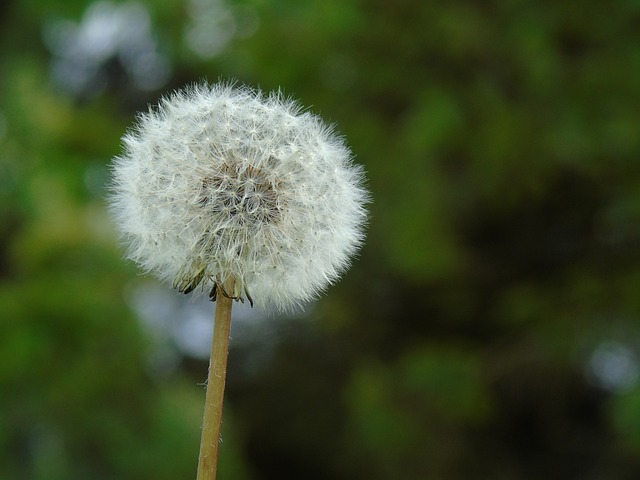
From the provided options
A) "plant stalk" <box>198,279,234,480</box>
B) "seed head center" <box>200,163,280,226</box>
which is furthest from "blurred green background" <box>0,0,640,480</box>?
"plant stalk" <box>198,279,234,480</box>

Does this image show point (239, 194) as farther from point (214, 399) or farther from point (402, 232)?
point (402, 232)

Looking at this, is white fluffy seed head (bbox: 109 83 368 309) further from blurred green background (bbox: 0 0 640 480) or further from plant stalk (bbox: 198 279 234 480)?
blurred green background (bbox: 0 0 640 480)

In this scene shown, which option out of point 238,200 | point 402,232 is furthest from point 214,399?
point 402,232

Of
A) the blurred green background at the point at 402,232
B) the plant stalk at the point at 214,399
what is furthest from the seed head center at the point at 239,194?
the blurred green background at the point at 402,232

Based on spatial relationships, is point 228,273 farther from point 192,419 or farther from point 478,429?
point 478,429

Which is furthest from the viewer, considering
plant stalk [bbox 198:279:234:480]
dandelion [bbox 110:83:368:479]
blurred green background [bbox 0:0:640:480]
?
blurred green background [bbox 0:0:640:480]

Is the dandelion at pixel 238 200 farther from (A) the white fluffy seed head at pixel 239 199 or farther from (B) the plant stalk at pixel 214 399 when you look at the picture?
(B) the plant stalk at pixel 214 399

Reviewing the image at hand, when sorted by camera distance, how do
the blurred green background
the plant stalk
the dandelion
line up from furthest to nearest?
the blurred green background < the dandelion < the plant stalk
